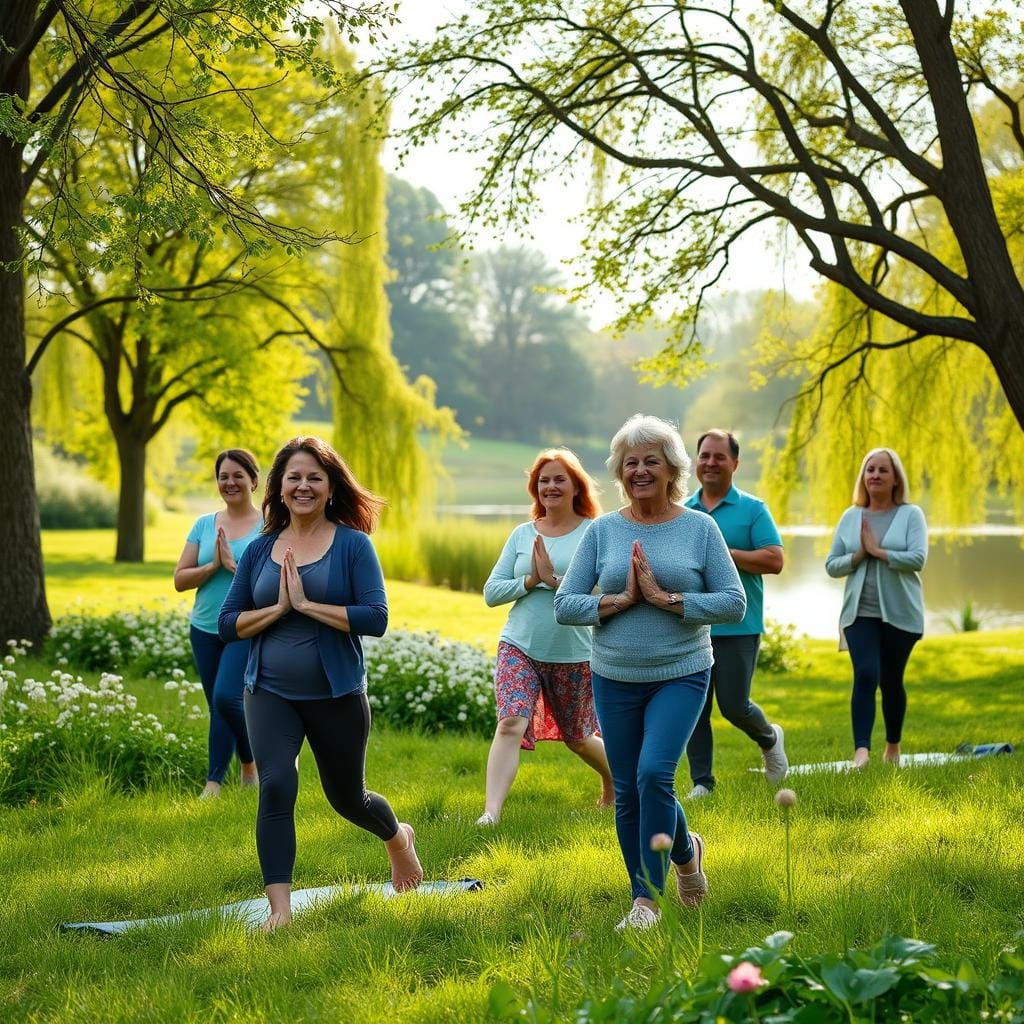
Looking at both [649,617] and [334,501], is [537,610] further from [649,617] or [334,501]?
[649,617]

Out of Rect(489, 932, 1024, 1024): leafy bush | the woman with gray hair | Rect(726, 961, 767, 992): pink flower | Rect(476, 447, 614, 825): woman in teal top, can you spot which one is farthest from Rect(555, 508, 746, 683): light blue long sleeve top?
Rect(726, 961, 767, 992): pink flower

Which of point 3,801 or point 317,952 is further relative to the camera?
point 3,801

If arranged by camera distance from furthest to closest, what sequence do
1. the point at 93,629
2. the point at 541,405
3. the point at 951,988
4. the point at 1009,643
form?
the point at 541,405, the point at 1009,643, the point at 93,629, the point at 951,988

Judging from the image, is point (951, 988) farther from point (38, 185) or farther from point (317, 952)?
point (38, 185)

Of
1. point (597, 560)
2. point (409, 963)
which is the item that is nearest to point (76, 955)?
point (409, 963)

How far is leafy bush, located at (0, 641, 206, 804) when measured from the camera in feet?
23.8


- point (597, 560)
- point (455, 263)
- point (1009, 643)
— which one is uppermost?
point (455, 263)

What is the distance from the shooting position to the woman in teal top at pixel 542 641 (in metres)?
6.57

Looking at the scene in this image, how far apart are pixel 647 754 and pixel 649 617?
513 millimetres

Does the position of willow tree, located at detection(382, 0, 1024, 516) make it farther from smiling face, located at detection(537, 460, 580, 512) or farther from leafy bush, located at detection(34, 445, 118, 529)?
leafy bush, located at detection(34, 445, 118, 529)

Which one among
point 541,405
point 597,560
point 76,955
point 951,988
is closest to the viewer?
point 951,988

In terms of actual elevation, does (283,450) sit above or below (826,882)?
above

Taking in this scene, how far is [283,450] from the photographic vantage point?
5.00 m

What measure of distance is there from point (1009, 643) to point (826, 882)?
13717 millimetres
